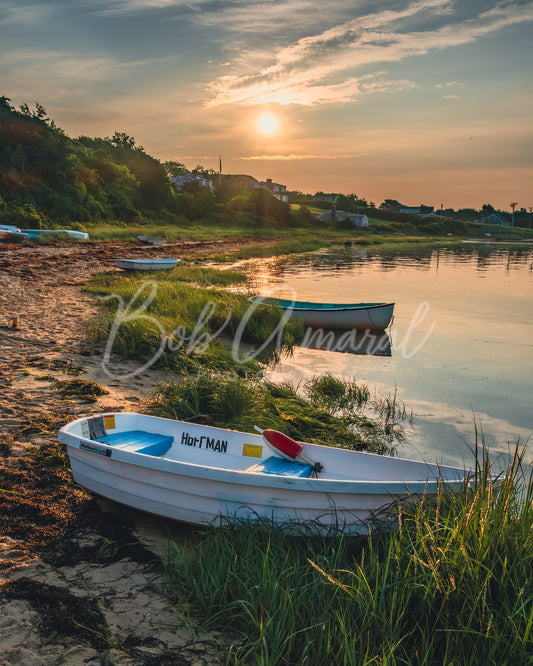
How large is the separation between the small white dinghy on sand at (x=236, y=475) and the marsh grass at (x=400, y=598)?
32 centimetres

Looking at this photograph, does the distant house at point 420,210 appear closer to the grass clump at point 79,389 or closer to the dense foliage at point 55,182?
the dense foliage at point 55,182

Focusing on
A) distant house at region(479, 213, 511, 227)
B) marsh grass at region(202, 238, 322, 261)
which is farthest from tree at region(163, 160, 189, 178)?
distant house at region(479, 213, 511, 227)

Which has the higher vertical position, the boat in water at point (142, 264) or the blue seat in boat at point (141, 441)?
the boat in water at point (142, 264)

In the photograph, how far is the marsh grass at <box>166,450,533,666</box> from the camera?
311 cm

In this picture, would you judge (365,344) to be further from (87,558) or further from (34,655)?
(34,655)

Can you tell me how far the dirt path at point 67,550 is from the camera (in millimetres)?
3467

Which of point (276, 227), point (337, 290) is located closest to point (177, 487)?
point (337, 290)

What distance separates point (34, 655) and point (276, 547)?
1.85 metres

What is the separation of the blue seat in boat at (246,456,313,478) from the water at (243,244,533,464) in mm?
2764

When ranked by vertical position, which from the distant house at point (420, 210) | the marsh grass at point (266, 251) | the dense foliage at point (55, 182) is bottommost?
the marsh grass at point (266, 251)

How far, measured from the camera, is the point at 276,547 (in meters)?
4.24

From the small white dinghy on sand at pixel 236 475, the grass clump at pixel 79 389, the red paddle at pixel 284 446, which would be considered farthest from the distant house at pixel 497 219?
the red paddle at pixel 284 446

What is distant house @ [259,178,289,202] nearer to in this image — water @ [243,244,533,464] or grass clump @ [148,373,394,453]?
water @ [243,244,533,464]

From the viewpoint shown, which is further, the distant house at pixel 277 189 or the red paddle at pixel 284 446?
the distant house at pixel 277 189
